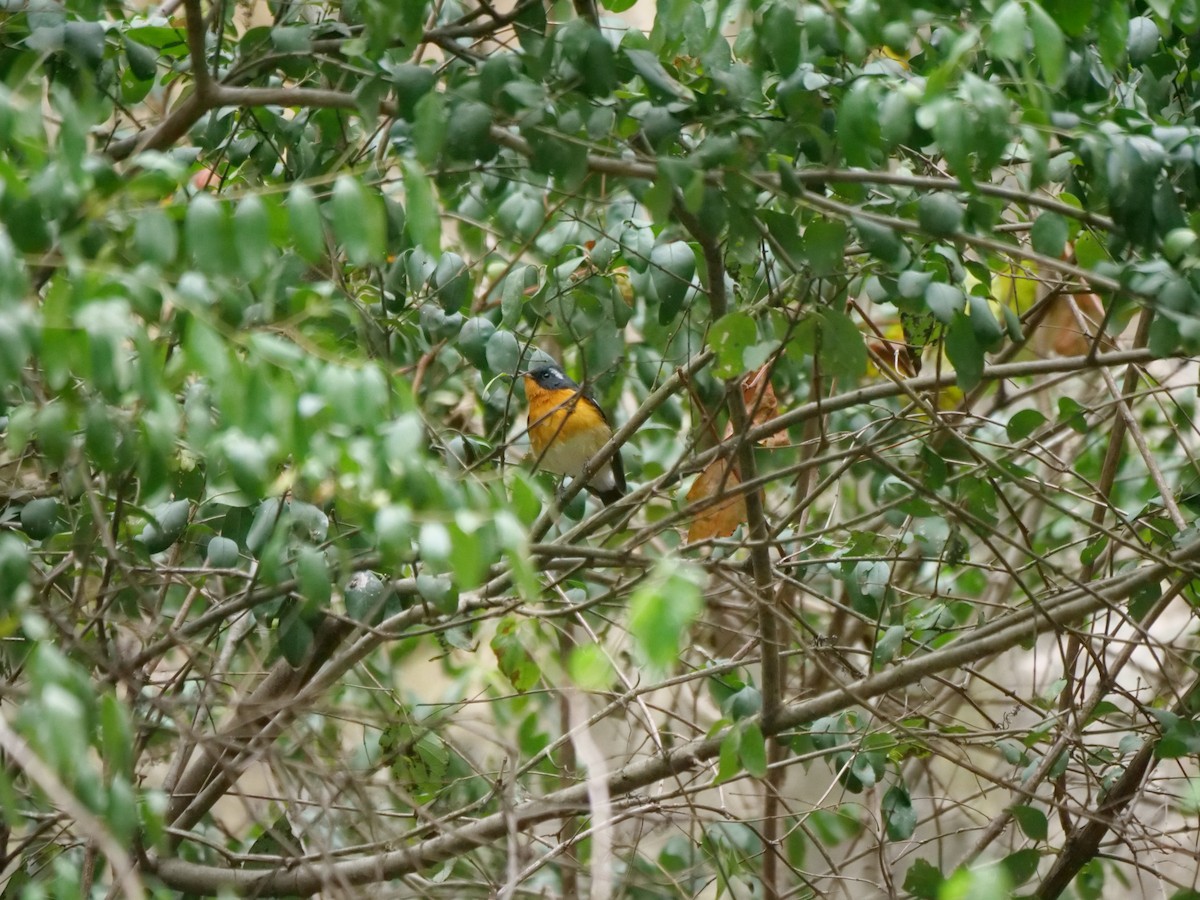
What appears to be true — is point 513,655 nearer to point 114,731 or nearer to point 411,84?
point 411,84

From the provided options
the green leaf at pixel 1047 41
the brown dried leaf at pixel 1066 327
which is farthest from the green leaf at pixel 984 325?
the brown dried leaf at pixel 1066 327

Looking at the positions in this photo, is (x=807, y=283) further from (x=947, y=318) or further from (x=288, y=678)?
(x=288, y=678)

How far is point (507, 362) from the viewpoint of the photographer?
257 centimetres

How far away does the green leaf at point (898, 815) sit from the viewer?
2.70 metres

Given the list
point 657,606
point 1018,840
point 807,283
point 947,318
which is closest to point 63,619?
point 657,606

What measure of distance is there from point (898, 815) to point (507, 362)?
1.30m

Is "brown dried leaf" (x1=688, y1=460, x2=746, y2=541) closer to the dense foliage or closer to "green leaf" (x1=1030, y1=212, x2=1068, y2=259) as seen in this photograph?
the dense foliage

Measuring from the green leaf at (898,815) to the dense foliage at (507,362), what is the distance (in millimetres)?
15

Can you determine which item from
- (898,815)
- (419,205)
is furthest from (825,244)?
(898,815)

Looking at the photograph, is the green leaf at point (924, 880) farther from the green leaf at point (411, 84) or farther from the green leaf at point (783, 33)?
the green leaf at point (411, 84)

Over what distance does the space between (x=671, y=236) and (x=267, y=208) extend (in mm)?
1520

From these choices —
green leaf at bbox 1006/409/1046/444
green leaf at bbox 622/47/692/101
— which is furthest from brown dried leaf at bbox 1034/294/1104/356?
green leaf at bbox 622/47/692/101

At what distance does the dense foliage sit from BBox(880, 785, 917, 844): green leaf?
0.01m

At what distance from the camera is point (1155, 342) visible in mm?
1968
